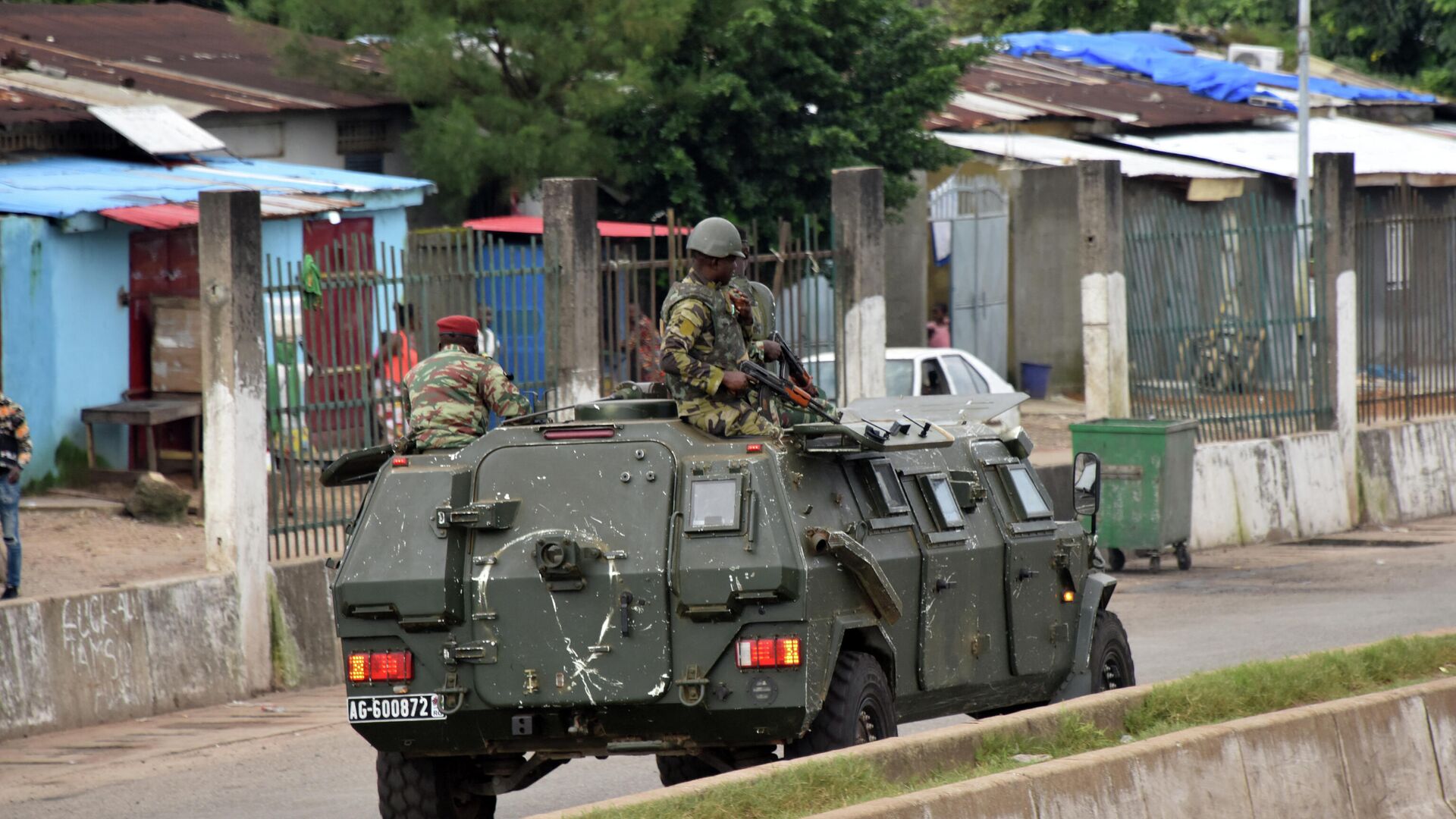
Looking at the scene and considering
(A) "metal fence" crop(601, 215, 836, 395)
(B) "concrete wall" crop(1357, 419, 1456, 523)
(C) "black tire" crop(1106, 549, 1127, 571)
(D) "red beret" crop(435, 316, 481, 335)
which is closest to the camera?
(D) "red beret" crop(435, 316, 481, 335)

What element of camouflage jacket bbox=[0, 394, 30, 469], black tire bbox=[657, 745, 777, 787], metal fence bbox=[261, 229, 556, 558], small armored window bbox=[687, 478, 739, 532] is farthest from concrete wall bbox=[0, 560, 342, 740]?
small armored window bbox=[687, 478, 739, 532]

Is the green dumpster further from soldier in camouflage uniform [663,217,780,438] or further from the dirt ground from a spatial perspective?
soldier in camouflage uniform [663,217,780,438]

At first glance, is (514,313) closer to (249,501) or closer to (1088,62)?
(249,501)

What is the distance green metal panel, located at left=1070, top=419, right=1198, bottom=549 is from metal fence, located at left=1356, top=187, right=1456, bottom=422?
3955 millimetres

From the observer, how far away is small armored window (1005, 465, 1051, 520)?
8508 millimetres

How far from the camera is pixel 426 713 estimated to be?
7102 millimetres

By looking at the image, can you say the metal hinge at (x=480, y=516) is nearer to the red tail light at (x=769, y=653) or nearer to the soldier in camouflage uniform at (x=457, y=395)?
the red tail light at (x=769, y=653)

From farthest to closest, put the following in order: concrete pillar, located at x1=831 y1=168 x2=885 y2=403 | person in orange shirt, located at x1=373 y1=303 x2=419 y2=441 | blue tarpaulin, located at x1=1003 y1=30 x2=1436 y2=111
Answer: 1. blue tarpaulin, located at x1=1003 y1=30 x2=1436 y2=111
2. concrete pillar, located at x1=831 y1=168 x2=885 y2=403
3. person in orange shirt, located at x1=373 y1=303 x2=419 y2=441

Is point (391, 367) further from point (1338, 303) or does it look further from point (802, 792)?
point (1338, 303)

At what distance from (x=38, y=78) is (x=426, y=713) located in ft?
50.6

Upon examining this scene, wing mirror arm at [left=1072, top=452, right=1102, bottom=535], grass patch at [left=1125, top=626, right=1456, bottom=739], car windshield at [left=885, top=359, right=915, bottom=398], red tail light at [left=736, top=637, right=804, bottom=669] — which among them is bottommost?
grass patch at [left=1125, top=626, right=1456, bottom=739]

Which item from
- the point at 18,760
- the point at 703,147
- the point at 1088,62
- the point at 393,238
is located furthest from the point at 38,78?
the point at 1088,62

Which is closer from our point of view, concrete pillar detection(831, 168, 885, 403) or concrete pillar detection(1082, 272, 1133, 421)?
concrete pillar detection(831, 168, 885, 403)

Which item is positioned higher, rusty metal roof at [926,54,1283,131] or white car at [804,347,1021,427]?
rusty metal roof at [926,54,1283,131]
